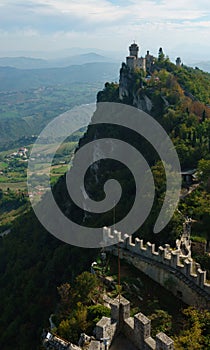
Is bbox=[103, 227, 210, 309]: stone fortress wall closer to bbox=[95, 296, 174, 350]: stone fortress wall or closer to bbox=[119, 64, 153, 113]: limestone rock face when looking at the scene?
bbox=[95, 296, 174, 350]: stone fortress wall

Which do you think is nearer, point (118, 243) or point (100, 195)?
point (118, 243)

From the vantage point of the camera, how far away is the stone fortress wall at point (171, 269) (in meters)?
17.5

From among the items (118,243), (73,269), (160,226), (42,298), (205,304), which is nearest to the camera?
(205,304)

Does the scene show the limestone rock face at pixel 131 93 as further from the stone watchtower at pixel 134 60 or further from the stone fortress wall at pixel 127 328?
the stone fortress wall at pixel 127 328

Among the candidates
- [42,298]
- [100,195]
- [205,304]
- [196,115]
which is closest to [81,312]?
[205,304]

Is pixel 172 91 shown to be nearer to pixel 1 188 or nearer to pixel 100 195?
pixel 100 195

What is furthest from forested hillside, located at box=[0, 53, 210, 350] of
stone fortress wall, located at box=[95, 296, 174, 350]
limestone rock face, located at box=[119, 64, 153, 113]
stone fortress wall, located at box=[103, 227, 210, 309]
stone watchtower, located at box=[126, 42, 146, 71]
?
stone fortress wall, located at box=[95, 296, 174, 350]

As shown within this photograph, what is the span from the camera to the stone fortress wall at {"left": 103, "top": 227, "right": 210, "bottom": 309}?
57.3ft

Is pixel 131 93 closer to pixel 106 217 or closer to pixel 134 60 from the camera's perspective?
pixel 134 60

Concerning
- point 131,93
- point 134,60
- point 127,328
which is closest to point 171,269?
point 127,328

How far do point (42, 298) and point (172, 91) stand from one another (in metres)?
34.0

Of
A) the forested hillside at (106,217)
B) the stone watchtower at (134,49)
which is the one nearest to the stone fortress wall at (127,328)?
the forested hillside at (106,217)

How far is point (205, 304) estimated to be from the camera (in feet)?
55.6

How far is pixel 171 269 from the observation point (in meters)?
19.2
